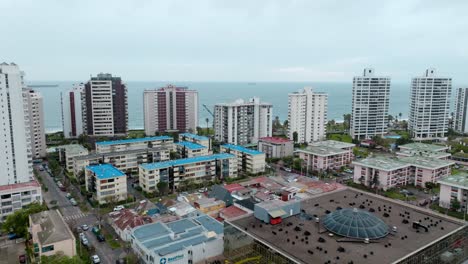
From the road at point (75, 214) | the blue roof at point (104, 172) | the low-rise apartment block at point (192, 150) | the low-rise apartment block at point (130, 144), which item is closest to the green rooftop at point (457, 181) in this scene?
the low-rise apartment block at point (192, 150)

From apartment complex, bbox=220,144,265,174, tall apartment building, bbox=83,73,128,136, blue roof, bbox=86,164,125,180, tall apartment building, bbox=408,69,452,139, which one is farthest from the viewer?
tall apartment building, bbox=408,69,452,139

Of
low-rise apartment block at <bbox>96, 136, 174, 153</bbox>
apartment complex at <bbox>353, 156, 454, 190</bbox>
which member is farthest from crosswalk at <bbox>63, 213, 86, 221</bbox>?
apartment complex at <bbox>353, 156, 454, 190</bbox>

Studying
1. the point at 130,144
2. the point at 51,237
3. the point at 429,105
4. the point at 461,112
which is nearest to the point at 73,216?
the point at 51,237

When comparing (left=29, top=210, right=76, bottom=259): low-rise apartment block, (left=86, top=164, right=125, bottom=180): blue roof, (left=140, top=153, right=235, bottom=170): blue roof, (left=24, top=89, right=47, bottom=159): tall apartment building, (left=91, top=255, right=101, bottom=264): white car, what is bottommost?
(left=91, top=255, right=101, bottom=264): white car

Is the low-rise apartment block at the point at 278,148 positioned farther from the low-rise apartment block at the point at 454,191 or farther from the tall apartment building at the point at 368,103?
the low-rise apartment block at the point at 454,191

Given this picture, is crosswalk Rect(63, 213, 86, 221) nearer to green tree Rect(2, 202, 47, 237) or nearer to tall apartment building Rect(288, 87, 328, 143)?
green tree Rect(2, 202, 47, 237)

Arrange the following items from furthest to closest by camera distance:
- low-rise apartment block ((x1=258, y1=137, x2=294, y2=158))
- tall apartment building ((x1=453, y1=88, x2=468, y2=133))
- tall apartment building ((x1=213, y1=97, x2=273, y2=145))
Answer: tall apartment building ((x1=453, y1=88, x2=468, y2=133)) → tall apartment building ((x1=213, y1=97, x2=273, y2=145)) → low-rise apartment block ((x1=258, y1=137, x2=294, y2=158))

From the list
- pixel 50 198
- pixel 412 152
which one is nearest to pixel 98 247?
pixel 50 198
